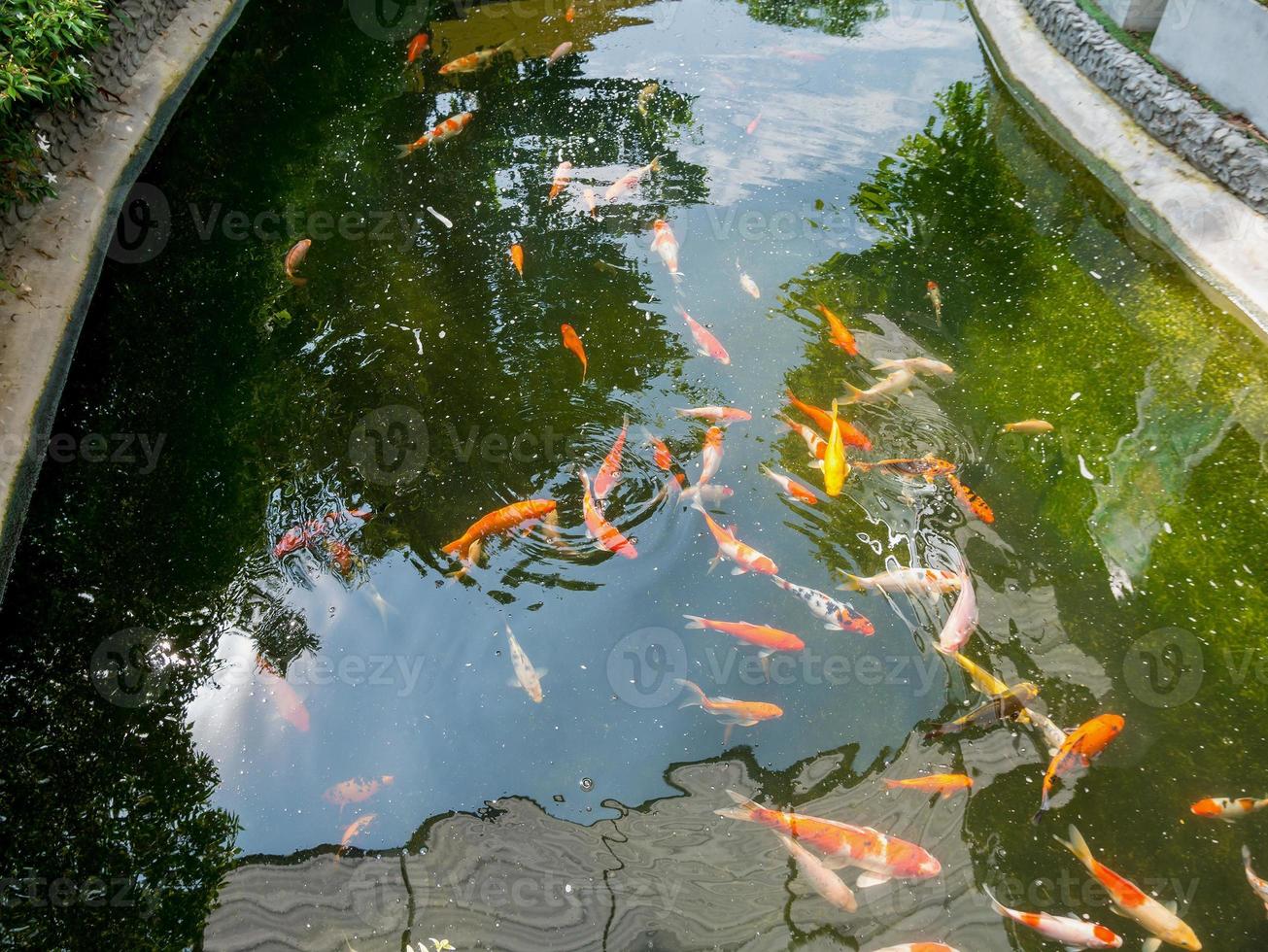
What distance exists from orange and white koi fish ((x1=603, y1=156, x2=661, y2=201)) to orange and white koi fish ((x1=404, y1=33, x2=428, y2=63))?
300 centimetres

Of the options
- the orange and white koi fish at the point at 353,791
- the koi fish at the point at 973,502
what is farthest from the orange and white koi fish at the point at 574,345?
the orange and white koi fish at the point at 353,791

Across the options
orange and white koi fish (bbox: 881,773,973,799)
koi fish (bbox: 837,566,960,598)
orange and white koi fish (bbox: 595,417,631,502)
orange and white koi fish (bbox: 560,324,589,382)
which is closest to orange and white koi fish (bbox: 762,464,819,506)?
koi fish (bbox: 837,566,960,598)

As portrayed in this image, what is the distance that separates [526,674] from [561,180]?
433cm

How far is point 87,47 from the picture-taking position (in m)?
6.94

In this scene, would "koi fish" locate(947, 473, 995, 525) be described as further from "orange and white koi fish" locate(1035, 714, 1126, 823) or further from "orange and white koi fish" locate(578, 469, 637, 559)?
"orange and white koi fish" locate(578, 469, 637, 559)

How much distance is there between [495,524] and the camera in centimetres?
464

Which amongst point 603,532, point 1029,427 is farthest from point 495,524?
point 1029,427

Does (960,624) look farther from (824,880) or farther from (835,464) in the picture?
(824,880)

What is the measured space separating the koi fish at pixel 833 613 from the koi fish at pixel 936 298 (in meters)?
2.37

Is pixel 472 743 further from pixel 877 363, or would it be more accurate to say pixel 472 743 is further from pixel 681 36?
pixel 681 36

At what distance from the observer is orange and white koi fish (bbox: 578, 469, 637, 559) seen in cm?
461

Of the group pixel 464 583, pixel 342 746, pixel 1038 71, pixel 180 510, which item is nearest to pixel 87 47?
pixel 180 510

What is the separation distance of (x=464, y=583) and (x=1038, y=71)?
6.82 m

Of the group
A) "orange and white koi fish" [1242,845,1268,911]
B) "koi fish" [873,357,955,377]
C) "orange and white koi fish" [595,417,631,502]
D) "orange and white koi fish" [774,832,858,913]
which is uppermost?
"koi fish" [873,357,955,377]
